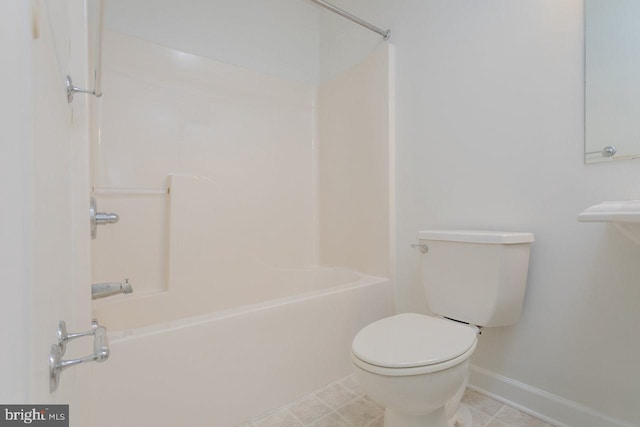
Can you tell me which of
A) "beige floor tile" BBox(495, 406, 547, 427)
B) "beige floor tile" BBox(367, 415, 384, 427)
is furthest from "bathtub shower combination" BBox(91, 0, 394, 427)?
"beige floor tile" BBox(495, 406, 547, 427)

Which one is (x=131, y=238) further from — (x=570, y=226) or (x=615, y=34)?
(x=615, y=34)

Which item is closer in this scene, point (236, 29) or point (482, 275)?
point (482, 275)

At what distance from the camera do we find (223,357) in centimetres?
111

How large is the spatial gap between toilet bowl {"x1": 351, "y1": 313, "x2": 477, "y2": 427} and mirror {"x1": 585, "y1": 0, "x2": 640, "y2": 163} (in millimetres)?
785

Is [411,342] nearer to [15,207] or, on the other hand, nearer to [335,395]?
[335,395]

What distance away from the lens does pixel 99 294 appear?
0.89 meters

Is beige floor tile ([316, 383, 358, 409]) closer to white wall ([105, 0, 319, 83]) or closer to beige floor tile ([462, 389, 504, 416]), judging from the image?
beige floor tile ([462, 389, 504, 416])

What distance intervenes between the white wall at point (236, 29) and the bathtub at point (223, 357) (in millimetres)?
1493

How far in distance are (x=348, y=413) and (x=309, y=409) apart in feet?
0.54

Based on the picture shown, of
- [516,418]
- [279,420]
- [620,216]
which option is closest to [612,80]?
[620,216]

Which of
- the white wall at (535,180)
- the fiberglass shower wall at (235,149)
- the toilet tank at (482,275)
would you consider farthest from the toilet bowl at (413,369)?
the fiberglass shower wall at (235,149)

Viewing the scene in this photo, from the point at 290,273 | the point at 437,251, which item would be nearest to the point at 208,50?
the point at 290,273

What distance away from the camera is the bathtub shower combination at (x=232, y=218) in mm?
1079

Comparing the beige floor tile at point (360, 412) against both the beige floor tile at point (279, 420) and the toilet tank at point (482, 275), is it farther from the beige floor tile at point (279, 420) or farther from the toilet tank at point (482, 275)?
the toilet tank at point (482, 275)
